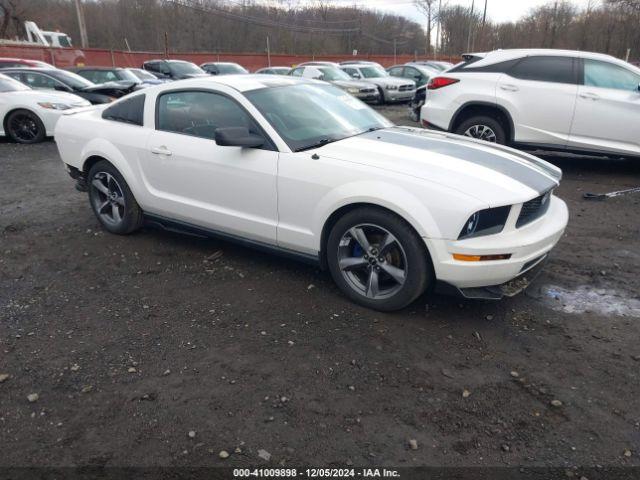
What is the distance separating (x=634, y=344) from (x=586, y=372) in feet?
1.77

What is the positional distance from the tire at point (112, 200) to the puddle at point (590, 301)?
3.72 m

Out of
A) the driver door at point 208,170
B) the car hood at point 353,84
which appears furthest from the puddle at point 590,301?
the car hood at point 353,84

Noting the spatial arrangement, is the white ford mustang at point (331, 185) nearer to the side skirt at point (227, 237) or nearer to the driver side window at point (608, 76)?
the side skirt at point (227, 237)

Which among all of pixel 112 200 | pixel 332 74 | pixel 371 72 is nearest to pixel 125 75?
pixel 332 74

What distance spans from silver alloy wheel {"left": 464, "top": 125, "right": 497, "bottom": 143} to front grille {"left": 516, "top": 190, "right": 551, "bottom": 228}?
431 centimetres

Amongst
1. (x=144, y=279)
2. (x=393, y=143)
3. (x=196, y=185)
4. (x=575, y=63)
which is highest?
(x=575, y=63)

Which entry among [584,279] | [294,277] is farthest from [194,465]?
[584,279]

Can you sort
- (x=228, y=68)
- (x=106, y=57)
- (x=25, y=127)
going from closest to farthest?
(x=25, y=127) → (x=228, y=68) → (x=106, y=57)

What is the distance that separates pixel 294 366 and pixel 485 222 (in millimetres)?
1495

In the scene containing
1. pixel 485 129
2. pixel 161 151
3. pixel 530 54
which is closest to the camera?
pixel 161 151

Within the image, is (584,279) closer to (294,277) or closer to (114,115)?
(294,277)

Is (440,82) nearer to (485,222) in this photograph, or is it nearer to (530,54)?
(530,54)

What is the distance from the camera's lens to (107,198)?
4.97 meters

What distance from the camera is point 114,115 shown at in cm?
477
